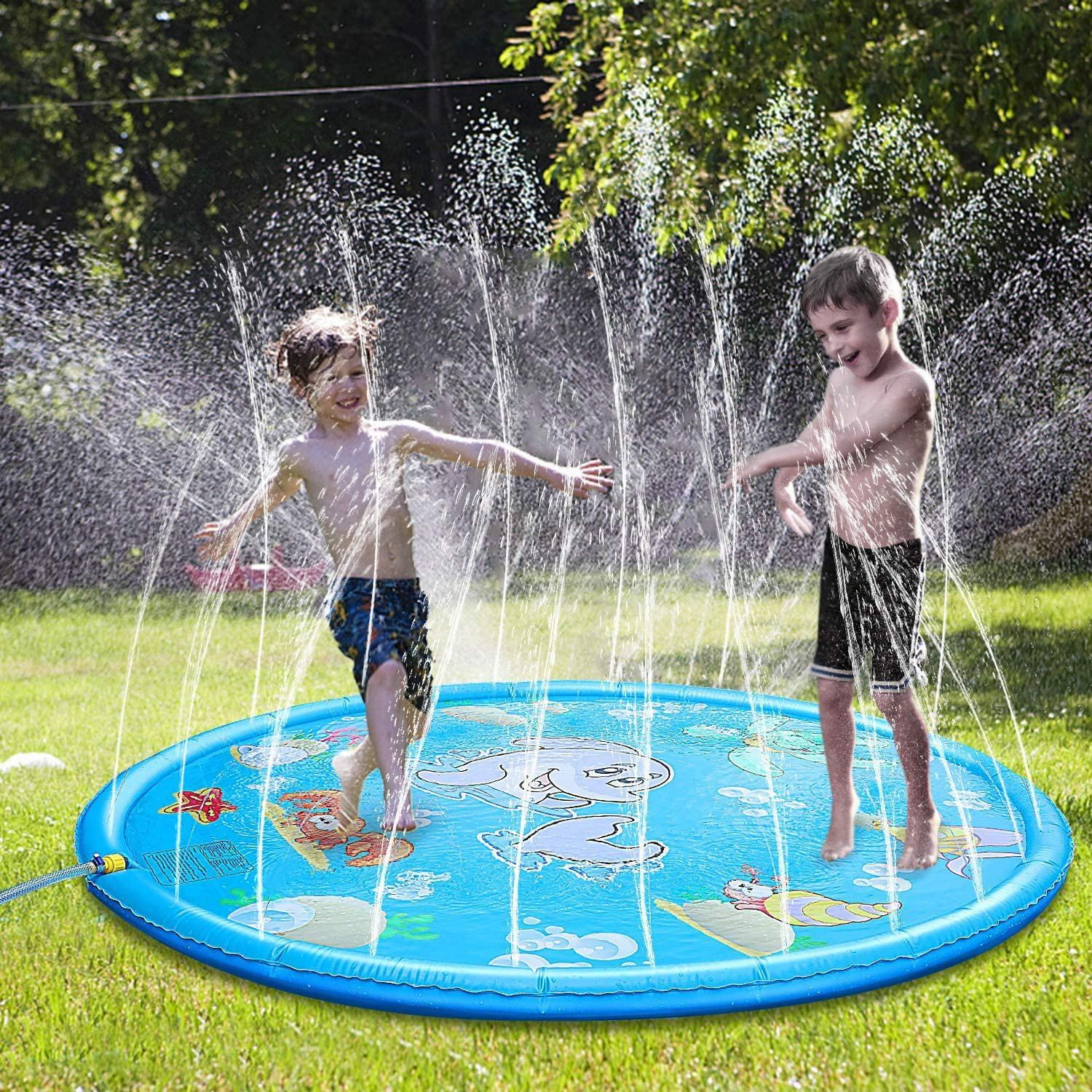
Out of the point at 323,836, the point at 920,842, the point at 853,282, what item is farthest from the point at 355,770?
the point at 853,282

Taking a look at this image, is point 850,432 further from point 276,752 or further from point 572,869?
point 276,752

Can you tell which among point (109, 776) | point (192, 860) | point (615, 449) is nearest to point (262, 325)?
point (615, 449)

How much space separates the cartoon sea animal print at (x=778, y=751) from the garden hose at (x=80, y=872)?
1959mm

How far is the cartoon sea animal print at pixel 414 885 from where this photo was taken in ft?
10.0

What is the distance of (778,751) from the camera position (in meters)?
4.26

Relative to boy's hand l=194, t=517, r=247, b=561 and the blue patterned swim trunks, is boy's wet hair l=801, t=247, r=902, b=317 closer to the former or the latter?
the blue patterned swim trunks

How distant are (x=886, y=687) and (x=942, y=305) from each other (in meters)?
9.08

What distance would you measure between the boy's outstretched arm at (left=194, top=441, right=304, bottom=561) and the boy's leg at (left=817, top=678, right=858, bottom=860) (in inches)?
62.5

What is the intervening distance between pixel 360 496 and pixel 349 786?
0.84 metres

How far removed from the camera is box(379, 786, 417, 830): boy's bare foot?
341cm

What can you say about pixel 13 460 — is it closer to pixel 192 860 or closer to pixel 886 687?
pixel 192 860

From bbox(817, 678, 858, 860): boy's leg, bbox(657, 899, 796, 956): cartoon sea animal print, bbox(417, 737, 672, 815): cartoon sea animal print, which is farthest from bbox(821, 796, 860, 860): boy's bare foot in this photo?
bbox(417, 737, 672, 815): cartoon sea animal print

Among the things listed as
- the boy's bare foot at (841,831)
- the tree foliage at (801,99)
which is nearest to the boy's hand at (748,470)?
the boy's bare foot at (841,831)

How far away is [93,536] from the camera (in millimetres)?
13125
